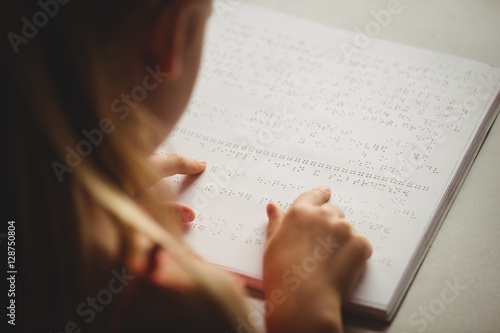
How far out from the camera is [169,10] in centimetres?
57

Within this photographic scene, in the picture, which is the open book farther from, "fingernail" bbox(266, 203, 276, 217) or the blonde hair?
the blonde hair

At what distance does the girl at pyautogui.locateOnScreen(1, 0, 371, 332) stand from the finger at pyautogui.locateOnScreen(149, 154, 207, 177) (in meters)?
0.12

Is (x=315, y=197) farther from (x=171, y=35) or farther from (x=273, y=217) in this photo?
(x=171, y=35)

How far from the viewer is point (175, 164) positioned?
0.78 meters

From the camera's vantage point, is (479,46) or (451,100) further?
(479,46)

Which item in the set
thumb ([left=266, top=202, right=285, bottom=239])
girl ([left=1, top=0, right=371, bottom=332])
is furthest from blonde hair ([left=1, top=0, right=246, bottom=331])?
thumb ([left=266, top=202, right=285, bottom=239])

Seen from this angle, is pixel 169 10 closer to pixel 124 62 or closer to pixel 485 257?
pixel 124 62

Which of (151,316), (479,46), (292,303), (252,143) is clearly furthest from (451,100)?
(151,316)

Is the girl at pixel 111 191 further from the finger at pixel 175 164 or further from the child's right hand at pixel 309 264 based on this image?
the finger at pixel 175 164

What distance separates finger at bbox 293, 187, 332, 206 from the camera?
737mm

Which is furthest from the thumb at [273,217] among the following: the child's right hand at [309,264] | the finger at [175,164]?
the finger at [175,164]

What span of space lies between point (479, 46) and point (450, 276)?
450 millimetres

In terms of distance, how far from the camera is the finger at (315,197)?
0.74 metres

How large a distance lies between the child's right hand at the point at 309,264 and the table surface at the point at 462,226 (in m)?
0.03
